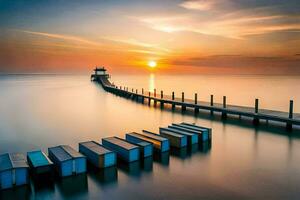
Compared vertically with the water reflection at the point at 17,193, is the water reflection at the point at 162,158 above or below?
above

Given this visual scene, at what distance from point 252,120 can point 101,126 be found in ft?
34.0

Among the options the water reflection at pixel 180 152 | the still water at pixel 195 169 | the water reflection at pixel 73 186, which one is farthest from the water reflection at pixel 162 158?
the water reflection at pixel 73 186

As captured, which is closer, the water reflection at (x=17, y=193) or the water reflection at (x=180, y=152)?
the water reflection at (x=17, y=193)

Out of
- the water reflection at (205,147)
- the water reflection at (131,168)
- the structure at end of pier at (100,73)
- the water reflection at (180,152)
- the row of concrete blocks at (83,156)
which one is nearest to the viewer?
Answer: the row of concrete blocks at (83,156)

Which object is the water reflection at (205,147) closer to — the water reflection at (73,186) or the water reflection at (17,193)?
the water reflection at (73,186)

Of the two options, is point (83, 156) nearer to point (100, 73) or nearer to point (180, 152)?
point (180, 152)

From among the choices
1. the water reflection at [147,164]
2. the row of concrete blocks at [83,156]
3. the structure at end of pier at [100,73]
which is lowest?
the water reflection at [147,164]

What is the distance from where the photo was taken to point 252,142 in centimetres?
1357

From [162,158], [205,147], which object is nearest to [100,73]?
[205,147]

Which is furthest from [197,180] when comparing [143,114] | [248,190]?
[143,114]

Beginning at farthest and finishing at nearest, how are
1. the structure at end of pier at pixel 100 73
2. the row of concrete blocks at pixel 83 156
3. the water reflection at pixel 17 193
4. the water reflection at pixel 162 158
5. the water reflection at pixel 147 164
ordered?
the structure at end of pier at pixel 100 73 → the water reflection at pixel 162 158 → the water reflection at pixel 147 164 → the row of concrete blocks at pixel 83 156 → the water reflection at pixel 17 193

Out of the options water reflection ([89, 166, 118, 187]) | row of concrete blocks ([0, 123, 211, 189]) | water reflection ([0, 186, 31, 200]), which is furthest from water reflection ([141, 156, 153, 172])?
water reflection ([0, 186, 31, 200])

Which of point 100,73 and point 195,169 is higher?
point 100,73

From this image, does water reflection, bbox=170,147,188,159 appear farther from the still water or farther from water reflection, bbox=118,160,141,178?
water reflection, bbox=118,160,141,178
